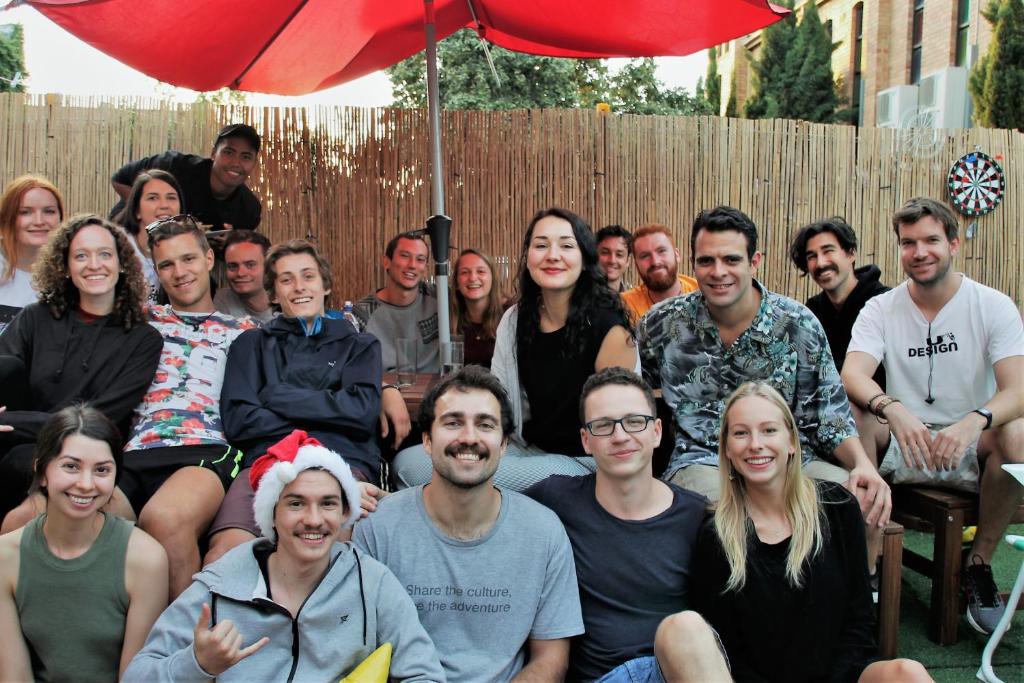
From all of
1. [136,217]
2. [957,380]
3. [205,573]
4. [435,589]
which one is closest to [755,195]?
[957,380]

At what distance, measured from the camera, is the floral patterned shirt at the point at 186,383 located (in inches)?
108

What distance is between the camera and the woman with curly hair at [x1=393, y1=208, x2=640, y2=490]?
300cm

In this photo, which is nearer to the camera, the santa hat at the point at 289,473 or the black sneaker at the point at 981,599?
the santa hat at the point at 289,473

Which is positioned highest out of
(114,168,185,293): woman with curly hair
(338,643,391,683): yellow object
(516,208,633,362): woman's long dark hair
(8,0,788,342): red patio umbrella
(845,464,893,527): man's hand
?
(8,0,788,342): red patio umbrella

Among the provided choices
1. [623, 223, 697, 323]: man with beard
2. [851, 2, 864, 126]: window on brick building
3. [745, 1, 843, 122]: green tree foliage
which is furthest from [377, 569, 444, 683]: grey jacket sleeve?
[851, 2, 864, 126]: window on brick building

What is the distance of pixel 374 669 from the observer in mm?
1984

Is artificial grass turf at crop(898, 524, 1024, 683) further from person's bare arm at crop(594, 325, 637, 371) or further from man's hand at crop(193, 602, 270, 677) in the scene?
man's hand at crop(193, 602, 270, 677)

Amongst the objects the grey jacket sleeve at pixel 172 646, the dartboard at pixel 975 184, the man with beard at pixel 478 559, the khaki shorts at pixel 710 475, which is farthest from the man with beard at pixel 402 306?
the dartboard at pixel 975 184

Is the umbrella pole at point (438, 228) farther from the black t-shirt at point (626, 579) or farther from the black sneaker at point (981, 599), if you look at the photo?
the black sneaker at point (981, 599)

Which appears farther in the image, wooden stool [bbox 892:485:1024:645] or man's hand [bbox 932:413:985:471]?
wooden stool [bbox 892:485:1024:645]

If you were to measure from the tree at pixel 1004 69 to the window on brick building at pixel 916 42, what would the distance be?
217 inches

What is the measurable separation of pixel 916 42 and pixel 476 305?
15028 millimetres

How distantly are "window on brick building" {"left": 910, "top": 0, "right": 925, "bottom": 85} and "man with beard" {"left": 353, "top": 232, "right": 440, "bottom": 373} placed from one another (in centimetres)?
1456

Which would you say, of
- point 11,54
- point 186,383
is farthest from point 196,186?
point 11,54
